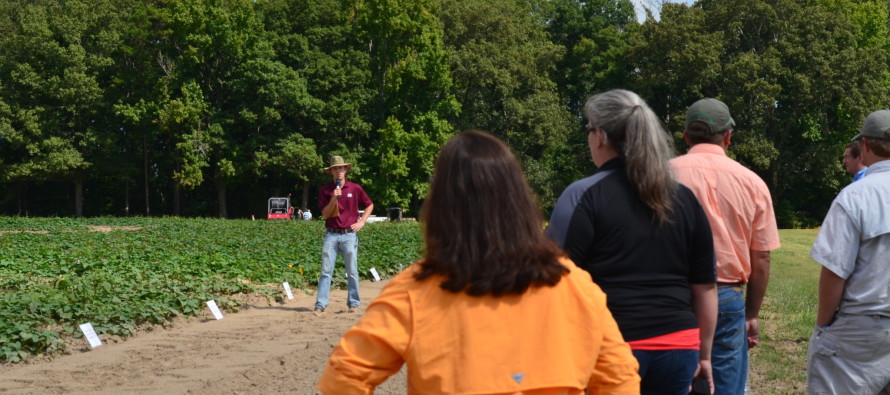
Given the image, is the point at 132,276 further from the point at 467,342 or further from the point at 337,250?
the point at 467,342

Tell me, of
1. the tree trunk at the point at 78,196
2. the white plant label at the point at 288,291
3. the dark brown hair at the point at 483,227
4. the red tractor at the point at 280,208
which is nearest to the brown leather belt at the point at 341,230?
the white plant label at the point at 288,291

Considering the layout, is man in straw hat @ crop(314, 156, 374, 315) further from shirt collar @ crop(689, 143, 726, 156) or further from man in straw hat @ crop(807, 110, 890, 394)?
man in straw hat @ crop(807, 110, 890, 394)

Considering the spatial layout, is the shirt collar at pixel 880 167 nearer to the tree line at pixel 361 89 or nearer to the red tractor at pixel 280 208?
the tree line at pixel 361 89

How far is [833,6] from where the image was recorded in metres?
50.2

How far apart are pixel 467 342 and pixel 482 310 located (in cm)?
9

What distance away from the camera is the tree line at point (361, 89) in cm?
4619

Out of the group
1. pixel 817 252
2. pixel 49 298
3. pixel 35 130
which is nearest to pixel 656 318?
pixel 817 252

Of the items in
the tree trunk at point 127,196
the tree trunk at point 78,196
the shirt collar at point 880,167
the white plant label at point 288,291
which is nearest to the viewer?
the shirt collar at point 880,167

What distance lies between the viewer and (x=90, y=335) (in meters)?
8.27

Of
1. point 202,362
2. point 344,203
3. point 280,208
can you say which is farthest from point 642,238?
point 280,208

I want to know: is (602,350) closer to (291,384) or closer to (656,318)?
(656,318)

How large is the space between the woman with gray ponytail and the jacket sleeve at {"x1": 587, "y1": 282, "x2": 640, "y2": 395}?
1.99 feet

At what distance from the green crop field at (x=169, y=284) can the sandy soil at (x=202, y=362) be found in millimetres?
354

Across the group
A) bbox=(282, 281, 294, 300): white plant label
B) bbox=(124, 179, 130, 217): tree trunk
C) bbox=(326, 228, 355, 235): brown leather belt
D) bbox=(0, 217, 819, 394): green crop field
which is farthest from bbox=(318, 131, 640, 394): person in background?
bbox=(124, 179, 130, 217): tree trunk
